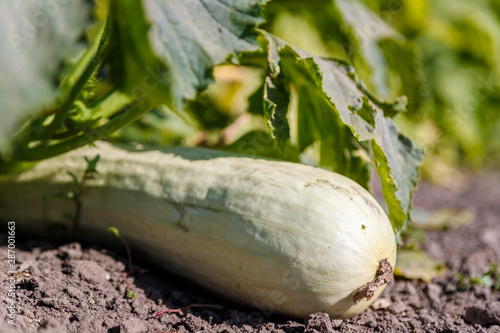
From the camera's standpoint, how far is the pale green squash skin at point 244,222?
1.61 metres

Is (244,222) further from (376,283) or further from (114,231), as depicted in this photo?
(114,231)

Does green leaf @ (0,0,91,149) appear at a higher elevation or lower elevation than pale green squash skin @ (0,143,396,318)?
higher

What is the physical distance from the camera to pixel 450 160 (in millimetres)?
5535

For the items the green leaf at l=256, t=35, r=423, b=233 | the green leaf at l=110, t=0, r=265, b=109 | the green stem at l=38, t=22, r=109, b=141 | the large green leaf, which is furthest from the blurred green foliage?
the green leaf at l=110, t=0, r=265, b=109

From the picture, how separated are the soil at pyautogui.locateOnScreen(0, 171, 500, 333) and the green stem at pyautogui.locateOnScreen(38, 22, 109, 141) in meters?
0.51

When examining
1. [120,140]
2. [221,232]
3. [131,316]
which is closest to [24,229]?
[120,140]

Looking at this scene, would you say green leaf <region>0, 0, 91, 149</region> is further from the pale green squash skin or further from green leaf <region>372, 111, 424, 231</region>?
green leaf <region>372, 111, 424, 231</region>

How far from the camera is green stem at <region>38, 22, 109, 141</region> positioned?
1.72m

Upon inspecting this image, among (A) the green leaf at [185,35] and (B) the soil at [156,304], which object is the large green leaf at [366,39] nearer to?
(B) the soil at [156,304]

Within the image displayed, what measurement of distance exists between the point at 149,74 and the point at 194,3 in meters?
0.40

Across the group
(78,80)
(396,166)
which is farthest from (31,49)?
(396,166)

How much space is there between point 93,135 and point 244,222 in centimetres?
73

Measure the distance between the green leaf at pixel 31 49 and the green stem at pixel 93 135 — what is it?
1.16 ft

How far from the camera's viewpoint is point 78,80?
5.96ft
